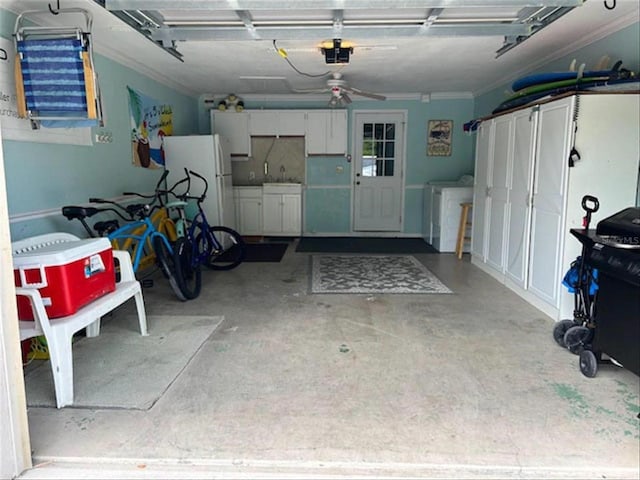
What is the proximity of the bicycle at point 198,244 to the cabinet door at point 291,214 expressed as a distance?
52.9 inches

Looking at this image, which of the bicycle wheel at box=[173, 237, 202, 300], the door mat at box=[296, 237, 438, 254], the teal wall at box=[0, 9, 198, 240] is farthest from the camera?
the door mat at box=[296, 237, 438, 254]

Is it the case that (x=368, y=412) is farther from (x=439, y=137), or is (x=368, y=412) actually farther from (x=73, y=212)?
(x=439, y=137)

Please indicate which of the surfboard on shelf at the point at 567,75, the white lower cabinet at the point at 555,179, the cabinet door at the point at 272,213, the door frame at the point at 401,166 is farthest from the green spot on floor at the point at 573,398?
the cabinet door at the point at 272,213

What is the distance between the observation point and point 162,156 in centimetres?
574

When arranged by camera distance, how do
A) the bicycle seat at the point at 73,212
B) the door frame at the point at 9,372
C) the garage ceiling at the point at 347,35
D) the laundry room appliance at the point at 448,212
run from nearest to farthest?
the door frame at the point at 9,372
the garage ceiling at the point at 347,35
the bicycle seat at the point at 73,212
the laundry room appliance at the point at 448,212

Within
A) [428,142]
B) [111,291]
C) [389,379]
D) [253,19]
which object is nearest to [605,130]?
[389,379]

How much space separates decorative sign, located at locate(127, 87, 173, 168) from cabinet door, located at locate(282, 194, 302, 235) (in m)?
2.13

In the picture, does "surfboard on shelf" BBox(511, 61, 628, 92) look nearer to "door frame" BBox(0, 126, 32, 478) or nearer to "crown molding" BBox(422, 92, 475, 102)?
"crown molding" BBox(422, 92, 475, 102)

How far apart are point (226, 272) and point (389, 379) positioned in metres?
3.04

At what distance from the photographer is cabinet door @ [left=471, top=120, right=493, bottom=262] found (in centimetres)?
486

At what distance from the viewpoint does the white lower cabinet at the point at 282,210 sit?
7172 mm

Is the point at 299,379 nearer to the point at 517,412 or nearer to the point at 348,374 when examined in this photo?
the point at 348,374

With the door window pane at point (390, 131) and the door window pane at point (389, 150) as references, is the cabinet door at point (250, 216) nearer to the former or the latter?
the door window pane at point (389, 150)

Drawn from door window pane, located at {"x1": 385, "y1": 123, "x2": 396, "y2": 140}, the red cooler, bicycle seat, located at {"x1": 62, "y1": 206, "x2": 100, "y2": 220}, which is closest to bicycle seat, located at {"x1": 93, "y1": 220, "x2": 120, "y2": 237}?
bicycle seat, located at {"x1": 62, "y1": 206, "x2": 100, "y2": 220}
